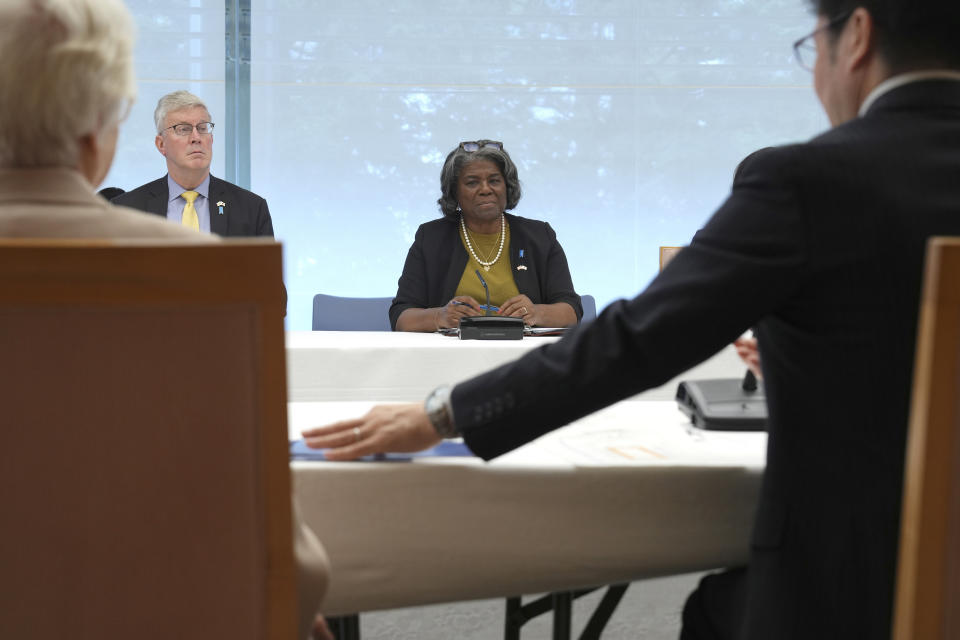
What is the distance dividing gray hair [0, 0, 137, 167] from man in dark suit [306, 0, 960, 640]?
587mm

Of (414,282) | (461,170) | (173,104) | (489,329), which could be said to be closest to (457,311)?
(489,329)

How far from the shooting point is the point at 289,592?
0.85m

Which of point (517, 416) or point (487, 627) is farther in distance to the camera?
point (487, 627)

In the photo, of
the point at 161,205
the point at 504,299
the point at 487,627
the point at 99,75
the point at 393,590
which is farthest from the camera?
the point at 161,205

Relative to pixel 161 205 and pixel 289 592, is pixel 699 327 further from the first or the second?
pixel 161 205

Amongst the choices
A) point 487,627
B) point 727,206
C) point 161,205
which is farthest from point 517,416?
point 161,205

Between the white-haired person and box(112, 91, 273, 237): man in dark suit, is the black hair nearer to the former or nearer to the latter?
Answer: the white-haired person

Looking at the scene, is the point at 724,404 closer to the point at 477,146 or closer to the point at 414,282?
the point at 414,282

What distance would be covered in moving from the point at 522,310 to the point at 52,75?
8.81ft

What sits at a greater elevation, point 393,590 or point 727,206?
point 727,206

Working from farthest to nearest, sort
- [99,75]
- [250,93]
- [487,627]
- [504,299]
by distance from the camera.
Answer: [250,93] → [504,299] → [487,627] → [99,75]

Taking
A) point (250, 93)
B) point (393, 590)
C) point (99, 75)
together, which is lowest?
point (393, 590)

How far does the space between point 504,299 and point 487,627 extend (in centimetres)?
181

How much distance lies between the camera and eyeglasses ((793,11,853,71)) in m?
1.14
